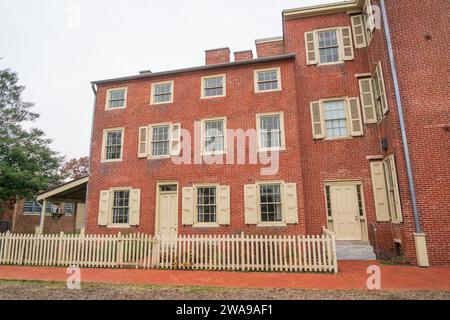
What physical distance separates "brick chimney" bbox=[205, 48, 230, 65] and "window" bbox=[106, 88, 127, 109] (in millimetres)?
4959

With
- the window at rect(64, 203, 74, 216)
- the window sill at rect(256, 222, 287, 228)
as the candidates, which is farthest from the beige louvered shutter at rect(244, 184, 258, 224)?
the window at rect(64, 203, 74, 216)

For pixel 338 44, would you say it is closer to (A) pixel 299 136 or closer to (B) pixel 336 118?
(B) pixel 336 118

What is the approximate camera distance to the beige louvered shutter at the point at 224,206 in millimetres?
11602

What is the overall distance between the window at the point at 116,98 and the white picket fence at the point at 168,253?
24.4ft

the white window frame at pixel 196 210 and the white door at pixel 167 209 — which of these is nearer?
the white window frame at pixel 196 210

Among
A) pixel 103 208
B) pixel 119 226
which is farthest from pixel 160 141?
pixel 119 226

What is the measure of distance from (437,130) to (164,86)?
1190 centimetres

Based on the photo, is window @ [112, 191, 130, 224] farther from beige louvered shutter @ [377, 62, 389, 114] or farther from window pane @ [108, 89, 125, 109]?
beige louvered shutter @ [377, 62, 389, 114]

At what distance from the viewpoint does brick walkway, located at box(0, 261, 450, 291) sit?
6.47 meters

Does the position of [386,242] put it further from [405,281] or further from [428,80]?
[428,80]

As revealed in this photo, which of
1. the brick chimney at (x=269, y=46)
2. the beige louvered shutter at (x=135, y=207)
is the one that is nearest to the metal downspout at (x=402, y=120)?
the brick chimney at (x=269, y=46)

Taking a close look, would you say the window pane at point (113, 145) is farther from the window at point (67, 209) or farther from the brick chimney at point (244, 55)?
the window at point (67, 209)

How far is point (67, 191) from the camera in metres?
13.9

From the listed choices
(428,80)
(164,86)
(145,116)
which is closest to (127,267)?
(145,116)
